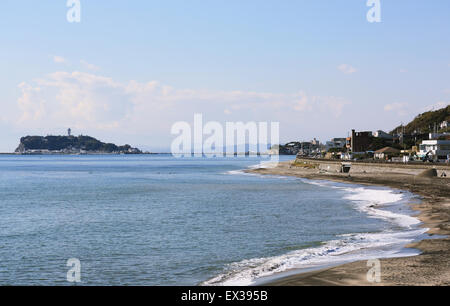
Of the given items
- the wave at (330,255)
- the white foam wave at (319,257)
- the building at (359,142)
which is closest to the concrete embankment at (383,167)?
the building at (359,142)

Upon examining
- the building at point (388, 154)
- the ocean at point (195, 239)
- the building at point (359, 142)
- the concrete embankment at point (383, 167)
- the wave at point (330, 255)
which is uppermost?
the building at point (359, 142)

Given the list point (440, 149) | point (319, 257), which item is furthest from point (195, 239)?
Answer: point (440, 149)

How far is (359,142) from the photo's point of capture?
164 meters

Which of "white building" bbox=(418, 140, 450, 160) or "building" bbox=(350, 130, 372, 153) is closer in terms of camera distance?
"white building" bbox=(418, 140, 450, 160)

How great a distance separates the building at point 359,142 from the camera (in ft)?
535

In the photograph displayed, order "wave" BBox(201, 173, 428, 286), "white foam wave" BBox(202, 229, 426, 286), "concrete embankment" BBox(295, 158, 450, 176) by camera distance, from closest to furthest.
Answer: "white foam wave" BBox(202, 229, 426, 286) < "wave" BBox(201, 173, 428, 286) < "concrete embankment" BBox(295, 158, 450, 176)

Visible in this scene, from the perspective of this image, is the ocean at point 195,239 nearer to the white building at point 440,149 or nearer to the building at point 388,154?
the white building at point 440,149

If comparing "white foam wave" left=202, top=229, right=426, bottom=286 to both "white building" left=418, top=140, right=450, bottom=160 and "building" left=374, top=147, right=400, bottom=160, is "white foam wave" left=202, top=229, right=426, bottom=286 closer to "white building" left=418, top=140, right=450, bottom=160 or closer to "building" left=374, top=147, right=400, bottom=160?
"white building" left=418, top=140, right=450, bottom=160

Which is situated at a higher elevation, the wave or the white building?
the white building

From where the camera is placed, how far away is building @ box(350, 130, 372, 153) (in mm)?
163000

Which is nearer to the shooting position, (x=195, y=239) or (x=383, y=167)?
(x=195, y=239)

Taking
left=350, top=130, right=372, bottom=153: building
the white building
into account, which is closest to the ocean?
the white building

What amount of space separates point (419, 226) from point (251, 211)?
1562 centimetres

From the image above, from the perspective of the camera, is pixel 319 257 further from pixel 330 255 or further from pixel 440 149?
pixel 440 149
